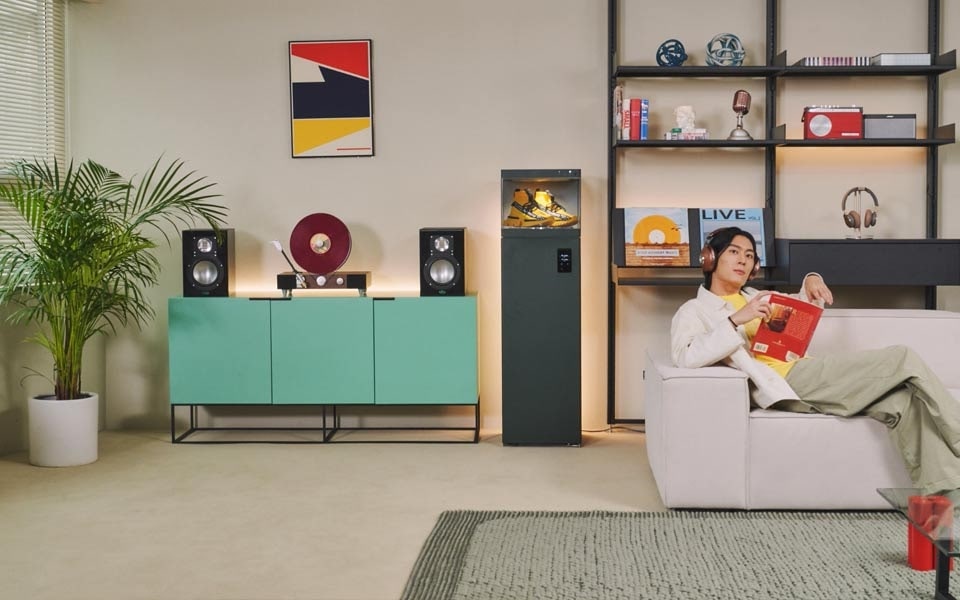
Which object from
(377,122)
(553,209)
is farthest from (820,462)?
(377,122)

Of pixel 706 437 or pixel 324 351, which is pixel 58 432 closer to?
pixel 324 351

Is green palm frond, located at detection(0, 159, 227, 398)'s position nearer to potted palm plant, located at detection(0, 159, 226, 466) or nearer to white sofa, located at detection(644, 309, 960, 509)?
potted palm plant, located at detection(0, 159, 226, 466)

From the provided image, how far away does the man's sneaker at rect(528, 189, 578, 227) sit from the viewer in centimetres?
480

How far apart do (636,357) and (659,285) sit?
465 mm

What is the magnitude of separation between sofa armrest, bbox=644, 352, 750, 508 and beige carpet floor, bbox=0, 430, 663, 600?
226 mm

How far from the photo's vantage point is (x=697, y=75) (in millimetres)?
4965

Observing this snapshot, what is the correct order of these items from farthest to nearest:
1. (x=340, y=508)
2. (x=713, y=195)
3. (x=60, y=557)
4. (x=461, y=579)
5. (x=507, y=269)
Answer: (x=713, y=195)
(x=507, y=269)
(x=340, y=508)
(x=60, y=557)
(x=461, y=579)

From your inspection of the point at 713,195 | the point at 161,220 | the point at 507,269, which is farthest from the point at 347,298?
the point at 713,195

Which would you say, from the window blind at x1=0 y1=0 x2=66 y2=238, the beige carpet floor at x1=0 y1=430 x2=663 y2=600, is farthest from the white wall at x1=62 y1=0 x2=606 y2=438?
the beige carpet floor at x1=0 y1=430 x2=663 y2=600

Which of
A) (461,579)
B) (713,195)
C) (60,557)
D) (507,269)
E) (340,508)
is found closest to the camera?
(461,579)

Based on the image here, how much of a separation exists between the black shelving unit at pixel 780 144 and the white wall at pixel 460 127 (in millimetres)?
65

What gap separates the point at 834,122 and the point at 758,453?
2.11m

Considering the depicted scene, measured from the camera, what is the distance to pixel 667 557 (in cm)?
305

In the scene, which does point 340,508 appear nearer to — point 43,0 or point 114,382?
point 114,382
